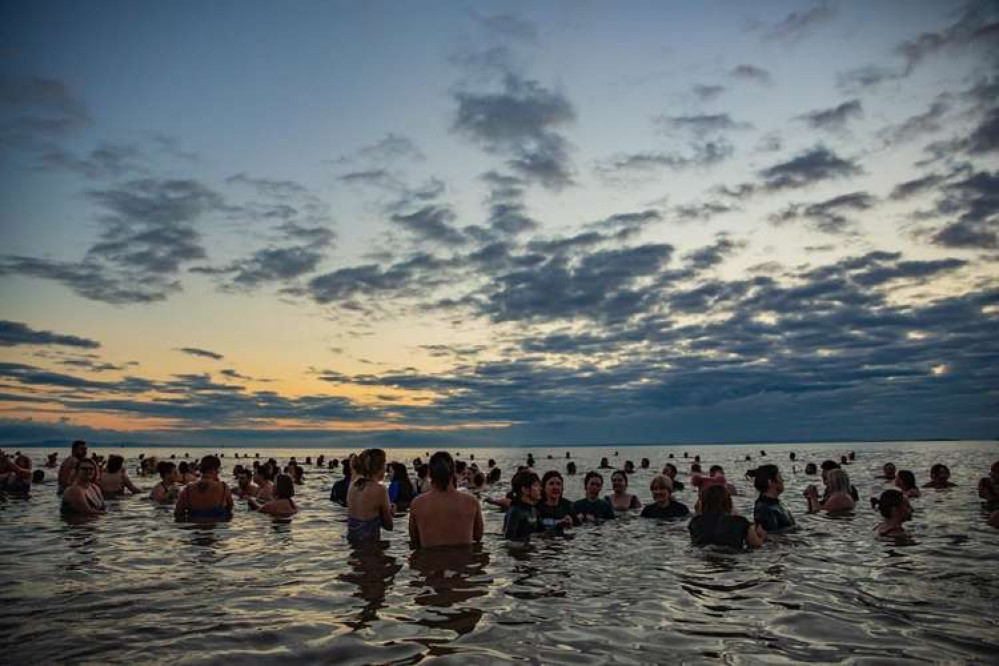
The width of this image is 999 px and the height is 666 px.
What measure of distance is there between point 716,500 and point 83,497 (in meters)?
16.3

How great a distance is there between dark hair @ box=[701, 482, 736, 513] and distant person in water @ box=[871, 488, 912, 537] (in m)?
4.06

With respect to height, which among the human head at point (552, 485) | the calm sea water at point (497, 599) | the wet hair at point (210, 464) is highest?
the wet hair at point (210, 464)

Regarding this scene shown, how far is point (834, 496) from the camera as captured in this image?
60.0ft

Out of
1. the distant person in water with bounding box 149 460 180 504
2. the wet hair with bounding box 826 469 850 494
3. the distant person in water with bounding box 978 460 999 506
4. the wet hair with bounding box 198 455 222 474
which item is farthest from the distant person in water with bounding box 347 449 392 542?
the distant person in water with bounding box 978 460 999 506

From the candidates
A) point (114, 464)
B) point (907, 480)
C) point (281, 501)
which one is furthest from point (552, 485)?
point (114, 464)

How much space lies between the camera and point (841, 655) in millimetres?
6242

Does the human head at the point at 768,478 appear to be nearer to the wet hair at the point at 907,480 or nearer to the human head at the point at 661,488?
the human head at the point at 661,488

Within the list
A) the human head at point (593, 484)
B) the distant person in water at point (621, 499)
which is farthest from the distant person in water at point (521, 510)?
the distant person in water at point (621, 499)

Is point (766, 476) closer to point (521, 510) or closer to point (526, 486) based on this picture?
point (526, 486)

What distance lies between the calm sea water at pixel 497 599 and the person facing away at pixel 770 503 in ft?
1.86

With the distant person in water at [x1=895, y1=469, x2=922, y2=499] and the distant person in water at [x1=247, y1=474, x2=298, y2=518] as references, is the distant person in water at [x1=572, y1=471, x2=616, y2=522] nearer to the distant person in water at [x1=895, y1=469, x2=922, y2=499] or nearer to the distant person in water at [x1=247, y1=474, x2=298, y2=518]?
the distant person in water at [x1=247, y1=474, x2=298, y2=518]

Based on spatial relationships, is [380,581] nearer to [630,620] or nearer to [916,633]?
[630,620]

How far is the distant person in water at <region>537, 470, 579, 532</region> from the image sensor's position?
13.7m

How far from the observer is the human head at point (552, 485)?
13.4 meters
